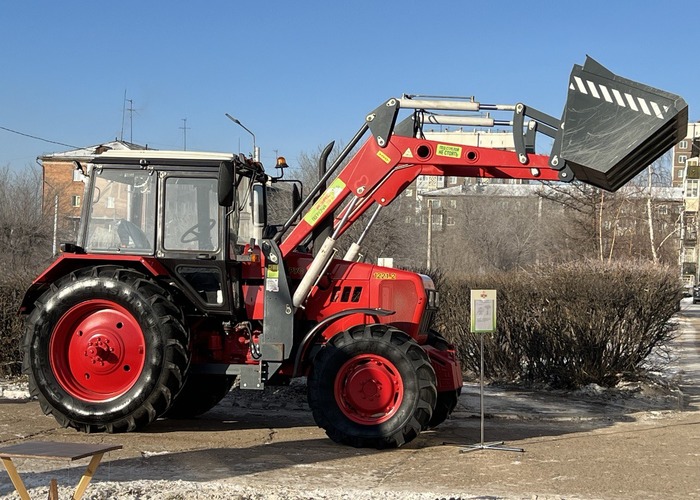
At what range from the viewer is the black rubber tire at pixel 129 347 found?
9.76 metres

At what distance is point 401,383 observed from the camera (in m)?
9.62

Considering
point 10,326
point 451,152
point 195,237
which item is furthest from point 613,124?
point 10,326

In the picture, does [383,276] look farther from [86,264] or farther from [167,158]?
[86,264]

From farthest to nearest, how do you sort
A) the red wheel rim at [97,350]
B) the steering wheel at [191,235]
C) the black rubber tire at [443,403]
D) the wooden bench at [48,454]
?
the black rubber tire at [443,403] → the steering wheel at [191,235] → the red wheel rim at [97,350] → the wooden bench at [48,454]

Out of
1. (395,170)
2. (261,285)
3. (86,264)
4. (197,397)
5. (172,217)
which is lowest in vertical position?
(197,397)

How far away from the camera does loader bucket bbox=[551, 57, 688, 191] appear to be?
9055 millimetres

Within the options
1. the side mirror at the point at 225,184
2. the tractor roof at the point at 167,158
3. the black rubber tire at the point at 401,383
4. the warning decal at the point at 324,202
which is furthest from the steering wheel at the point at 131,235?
the black rubber tire at the point at 401,383

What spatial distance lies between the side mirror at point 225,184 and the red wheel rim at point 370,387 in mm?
2147

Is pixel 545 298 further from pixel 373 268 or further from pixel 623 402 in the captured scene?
pixel 373 268

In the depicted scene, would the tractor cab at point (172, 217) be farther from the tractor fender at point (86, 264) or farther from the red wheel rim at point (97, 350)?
the red wheel rim at point (97, 350)

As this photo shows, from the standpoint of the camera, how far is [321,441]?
33.0ft

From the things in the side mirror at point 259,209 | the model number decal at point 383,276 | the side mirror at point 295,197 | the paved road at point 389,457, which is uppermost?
the side mirror at point 295,197

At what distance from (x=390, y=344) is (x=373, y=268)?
1.25 meters

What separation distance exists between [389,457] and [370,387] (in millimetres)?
805
